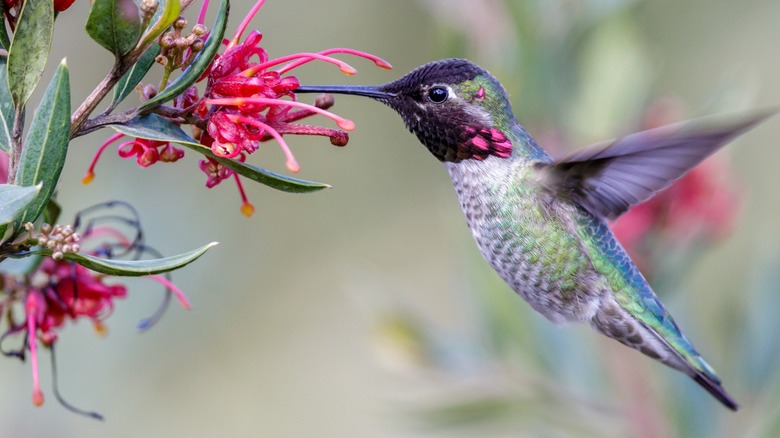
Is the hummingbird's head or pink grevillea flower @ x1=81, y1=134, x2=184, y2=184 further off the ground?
the hummingbird's head

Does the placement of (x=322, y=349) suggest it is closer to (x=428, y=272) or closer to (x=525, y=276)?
(x=428, y=272)

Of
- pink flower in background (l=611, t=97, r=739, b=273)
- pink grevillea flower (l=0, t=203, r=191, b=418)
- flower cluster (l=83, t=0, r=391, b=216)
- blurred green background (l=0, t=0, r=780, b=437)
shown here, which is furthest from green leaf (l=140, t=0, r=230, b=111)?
pink flower in background (l=611, t=97, r=739, b=273)

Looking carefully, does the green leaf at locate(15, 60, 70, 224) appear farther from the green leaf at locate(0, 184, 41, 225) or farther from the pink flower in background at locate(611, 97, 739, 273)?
the pink flower in background at locate(611, 97, 739, 273)

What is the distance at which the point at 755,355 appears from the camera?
3.07 metres

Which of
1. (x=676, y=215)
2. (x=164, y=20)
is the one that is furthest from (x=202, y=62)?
(x=676, y=215)

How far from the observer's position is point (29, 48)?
1126 mm

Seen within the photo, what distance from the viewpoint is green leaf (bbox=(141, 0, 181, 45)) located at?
43.4 inches

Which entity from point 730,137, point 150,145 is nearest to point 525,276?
point 730,137

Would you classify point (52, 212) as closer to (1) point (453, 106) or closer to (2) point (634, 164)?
(1) point (453, 106)

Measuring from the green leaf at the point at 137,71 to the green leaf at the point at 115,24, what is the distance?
0.38 feet

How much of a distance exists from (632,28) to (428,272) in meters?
3.28

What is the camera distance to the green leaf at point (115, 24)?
107cm

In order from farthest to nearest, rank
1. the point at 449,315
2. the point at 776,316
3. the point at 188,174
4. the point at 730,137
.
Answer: the point at 449,315
the point at 188,174
the point at 776,316
the point at 730,137

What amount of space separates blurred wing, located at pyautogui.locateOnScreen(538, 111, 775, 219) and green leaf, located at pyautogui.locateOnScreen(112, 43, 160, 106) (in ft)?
2.50
